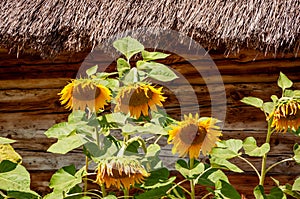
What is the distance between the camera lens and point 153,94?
1.45 metres

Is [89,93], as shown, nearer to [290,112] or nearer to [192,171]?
[192,171]

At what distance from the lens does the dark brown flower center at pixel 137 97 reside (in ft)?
4.66

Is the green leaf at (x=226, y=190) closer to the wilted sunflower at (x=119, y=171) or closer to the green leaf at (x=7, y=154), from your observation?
the wilted sunflower at (x=119, y=171)

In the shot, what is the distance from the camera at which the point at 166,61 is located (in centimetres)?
276

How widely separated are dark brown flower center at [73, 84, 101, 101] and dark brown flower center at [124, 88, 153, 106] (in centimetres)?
7

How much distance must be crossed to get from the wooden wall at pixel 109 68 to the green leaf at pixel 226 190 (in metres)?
1.19

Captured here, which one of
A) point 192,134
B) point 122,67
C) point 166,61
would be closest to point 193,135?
point 192,134

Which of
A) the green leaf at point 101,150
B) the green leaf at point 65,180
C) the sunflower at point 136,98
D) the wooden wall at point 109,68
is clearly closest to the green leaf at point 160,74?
the sunflower at point 136,98

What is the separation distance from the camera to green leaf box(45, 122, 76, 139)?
4.86ft

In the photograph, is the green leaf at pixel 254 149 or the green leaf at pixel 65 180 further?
the green leaf at pixel 254 149

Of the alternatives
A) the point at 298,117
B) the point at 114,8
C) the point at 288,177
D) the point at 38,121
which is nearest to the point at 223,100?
the point at 288,177

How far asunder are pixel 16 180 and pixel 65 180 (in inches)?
7.0

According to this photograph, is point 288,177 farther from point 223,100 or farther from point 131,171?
point 131,171

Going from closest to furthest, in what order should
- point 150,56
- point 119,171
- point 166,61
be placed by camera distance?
point 119,171 → point 150,56 → point 166,61
